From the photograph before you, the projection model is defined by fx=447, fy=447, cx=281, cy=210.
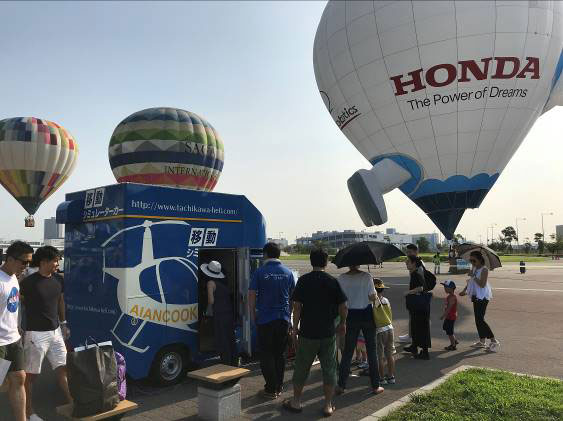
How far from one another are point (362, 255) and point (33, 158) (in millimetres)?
32166

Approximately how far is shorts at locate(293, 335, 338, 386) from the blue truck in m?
2.22

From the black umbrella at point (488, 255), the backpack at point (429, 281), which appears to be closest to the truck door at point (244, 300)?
the backpack at point (429, 281)

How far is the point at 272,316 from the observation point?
6.38 m

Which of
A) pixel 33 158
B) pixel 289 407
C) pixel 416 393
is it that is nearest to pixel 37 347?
pixel 289 407

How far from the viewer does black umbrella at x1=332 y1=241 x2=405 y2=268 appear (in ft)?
21.1

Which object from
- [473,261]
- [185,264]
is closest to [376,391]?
[185,264]

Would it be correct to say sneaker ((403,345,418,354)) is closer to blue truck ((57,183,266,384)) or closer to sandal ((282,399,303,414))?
blue truck ((57,183,266,384))

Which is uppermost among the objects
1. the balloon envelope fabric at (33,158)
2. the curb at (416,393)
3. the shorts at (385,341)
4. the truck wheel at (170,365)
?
the balloon envelope fabric at (33,158)

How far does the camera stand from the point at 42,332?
17.6ft

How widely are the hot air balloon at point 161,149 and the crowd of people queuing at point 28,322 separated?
25.7m

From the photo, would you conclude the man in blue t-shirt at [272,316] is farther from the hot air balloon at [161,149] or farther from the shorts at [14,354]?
the hot air balloon at [161,149]

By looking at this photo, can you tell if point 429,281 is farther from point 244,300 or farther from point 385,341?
point 244,300

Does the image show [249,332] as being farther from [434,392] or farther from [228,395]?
[434,392]

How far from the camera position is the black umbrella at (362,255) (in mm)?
6434
